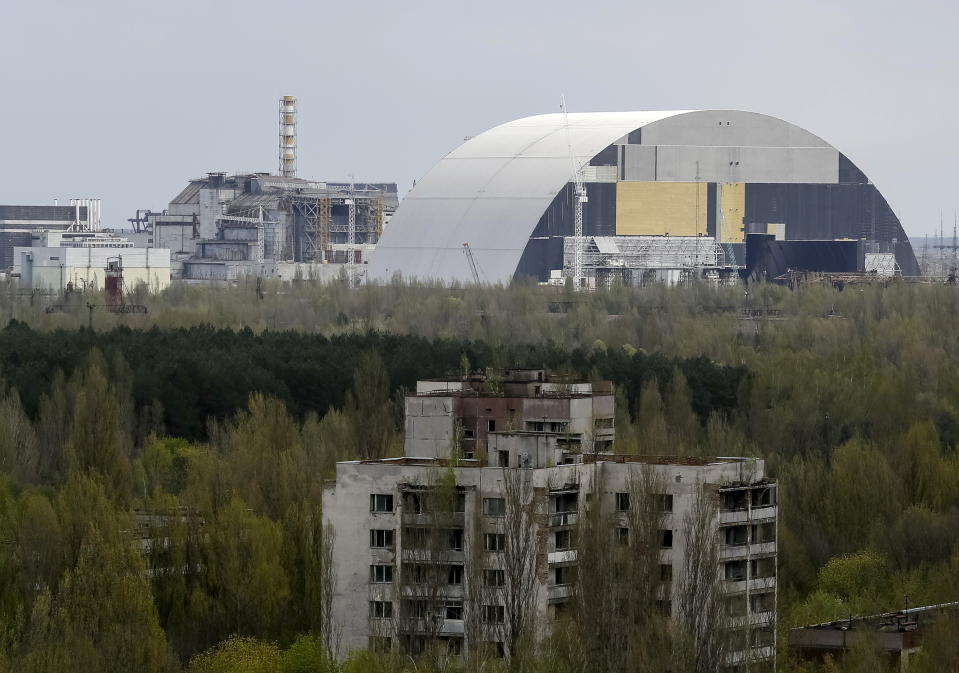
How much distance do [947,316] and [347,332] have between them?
15527mm

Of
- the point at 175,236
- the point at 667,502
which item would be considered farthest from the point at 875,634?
the point at 175,236

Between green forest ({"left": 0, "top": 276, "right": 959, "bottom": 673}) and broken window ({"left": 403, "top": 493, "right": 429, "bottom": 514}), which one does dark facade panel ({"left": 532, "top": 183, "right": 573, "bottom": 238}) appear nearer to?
green forest ({"left": 0, "top": 276, "right": 959, "bottom": 673})

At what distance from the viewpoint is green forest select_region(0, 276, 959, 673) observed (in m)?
26.4

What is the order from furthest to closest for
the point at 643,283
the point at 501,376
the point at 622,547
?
the point at 643,283, the point at 501,376, the point at 622,547

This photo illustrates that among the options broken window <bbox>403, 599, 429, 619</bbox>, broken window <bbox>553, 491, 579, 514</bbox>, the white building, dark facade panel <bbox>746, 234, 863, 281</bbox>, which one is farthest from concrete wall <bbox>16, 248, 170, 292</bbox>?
broken window <bbox>403, 599, 429, 619</bbox>

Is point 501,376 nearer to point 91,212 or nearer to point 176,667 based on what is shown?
point 176,667

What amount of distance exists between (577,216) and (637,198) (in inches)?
134

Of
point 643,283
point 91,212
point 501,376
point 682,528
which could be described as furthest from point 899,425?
point 91,212

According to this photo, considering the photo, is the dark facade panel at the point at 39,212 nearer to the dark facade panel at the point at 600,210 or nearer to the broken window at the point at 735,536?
the dark facade panel at the point at 600,210

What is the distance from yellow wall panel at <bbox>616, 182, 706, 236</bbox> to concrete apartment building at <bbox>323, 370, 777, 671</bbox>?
55.1 metres

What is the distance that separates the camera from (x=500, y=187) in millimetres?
81438

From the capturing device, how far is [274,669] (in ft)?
84.2

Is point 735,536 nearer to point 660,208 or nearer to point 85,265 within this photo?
point 660,208

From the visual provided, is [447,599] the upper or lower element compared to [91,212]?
lower
